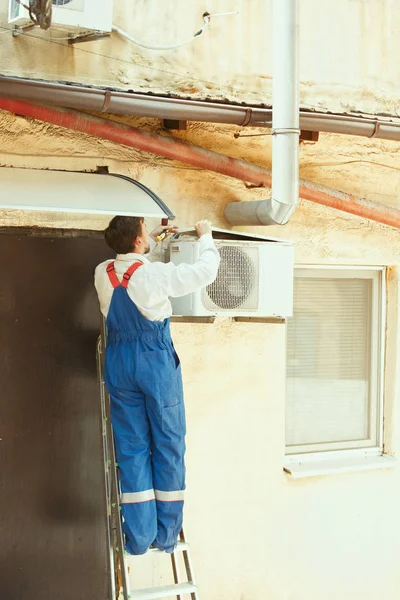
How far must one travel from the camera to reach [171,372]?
199 inches

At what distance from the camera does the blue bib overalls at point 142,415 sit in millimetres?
5012

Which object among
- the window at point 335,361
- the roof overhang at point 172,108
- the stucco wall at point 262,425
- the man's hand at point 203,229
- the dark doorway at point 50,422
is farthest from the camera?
the window at point 335,361

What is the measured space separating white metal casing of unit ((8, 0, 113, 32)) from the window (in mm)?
2431

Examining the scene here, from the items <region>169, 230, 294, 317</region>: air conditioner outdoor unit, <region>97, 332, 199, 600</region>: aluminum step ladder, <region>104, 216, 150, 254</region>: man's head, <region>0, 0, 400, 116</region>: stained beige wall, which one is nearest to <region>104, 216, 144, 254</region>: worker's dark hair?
<region>104, 216, 150, 254</region>: man's head

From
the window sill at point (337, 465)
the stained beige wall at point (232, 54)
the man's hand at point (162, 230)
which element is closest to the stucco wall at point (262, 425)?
the window sill at point (337, 465)

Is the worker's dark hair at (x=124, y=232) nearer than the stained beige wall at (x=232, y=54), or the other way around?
the worker's dark hair at (x=124, y=232)

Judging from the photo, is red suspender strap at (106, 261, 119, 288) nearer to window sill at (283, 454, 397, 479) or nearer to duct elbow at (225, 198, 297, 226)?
duct elbow at (225, 198, 297, 226)

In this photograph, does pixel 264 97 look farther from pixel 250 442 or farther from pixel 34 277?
pixel 250 442

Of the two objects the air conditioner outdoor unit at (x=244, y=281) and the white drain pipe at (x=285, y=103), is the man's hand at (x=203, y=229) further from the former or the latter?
the white drain pipe at (x=285, y=103)

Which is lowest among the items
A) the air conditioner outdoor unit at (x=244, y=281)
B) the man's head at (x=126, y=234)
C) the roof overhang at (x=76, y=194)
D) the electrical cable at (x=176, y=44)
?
the air conditioner outdoor unit at (x=244, y=281)

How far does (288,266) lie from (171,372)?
1.18 meters

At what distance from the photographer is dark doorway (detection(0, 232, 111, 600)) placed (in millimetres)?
5648

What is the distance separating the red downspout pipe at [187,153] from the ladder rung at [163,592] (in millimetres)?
2691

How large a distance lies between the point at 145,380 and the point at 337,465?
94.1 inches
